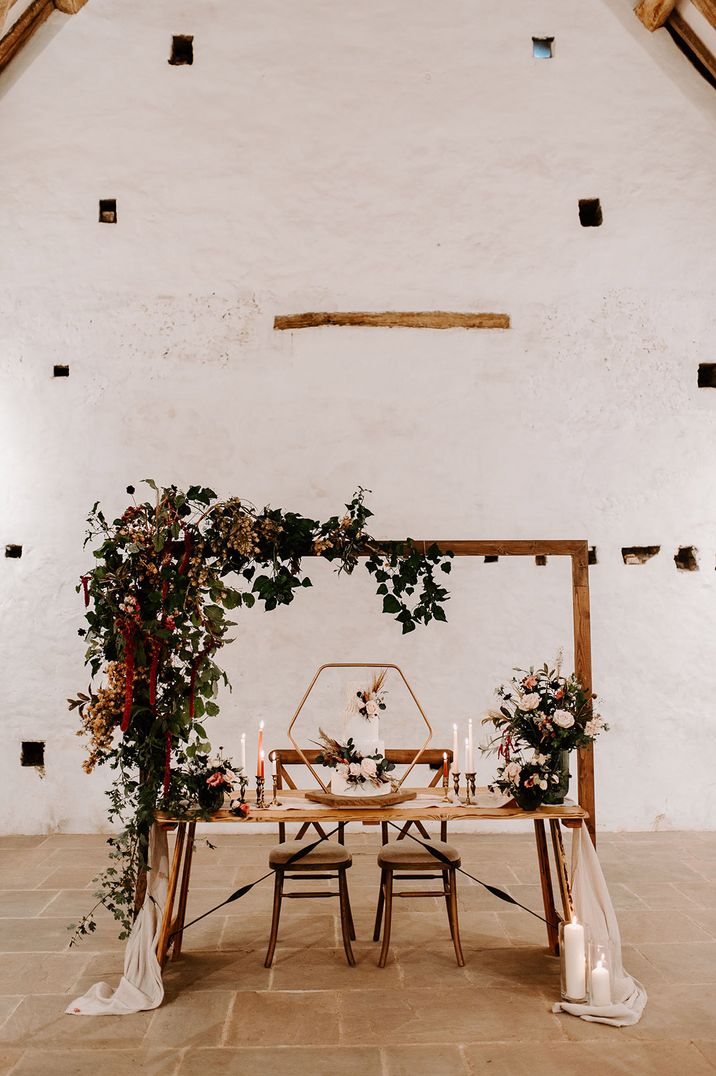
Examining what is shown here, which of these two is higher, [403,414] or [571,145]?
[571,145]

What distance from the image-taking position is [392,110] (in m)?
6.19

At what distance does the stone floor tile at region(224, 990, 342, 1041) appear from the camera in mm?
3008

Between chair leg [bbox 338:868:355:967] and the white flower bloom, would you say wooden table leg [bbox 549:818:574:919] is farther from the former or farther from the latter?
chair leg [bbox 338:868:355:967]

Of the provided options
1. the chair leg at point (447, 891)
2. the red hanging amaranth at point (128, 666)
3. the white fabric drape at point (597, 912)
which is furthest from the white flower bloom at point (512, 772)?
the red hanging amaranth at point (128, 666)

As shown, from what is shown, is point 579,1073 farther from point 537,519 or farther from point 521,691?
point 537,519

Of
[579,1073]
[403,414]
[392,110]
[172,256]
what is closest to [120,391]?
[172,256]

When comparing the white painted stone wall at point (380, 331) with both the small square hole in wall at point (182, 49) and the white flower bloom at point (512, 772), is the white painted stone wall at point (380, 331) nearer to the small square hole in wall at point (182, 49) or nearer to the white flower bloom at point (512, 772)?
the small square hole in wall at point (182, 49)

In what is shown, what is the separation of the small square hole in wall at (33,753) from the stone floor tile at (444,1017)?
316cm

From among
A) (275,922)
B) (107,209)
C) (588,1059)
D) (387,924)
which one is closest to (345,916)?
(387,924)

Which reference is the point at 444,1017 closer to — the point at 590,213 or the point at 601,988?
the point at 601,988

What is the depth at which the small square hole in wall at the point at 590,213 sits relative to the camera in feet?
20.3

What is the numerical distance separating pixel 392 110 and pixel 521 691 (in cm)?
432

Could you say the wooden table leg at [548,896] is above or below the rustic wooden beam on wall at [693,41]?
below

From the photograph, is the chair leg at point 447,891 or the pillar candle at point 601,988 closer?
the pillar candle at point 601,988
